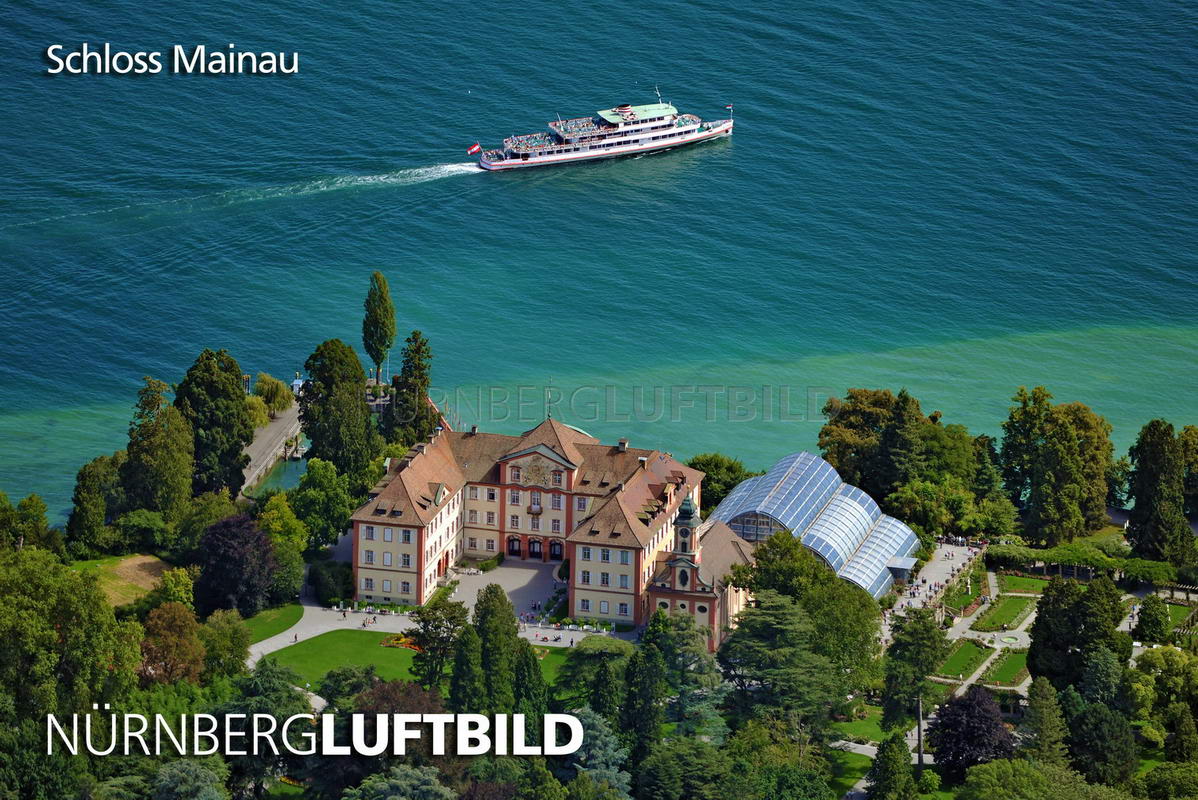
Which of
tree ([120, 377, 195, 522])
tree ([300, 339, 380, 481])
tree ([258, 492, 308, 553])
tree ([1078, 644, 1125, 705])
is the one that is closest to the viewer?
tree ([1078, 644, 1125, 705])

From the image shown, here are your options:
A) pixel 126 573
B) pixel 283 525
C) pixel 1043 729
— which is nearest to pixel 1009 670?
pixel 1043 729

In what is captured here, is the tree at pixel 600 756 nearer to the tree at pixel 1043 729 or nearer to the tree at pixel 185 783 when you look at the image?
the tree at pixel 185 783

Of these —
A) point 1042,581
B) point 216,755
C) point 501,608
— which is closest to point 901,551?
point 1042,581

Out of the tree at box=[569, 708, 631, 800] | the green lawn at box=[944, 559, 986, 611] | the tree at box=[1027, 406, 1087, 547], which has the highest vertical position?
the tree at box=[1027, 406, 1087, 547]

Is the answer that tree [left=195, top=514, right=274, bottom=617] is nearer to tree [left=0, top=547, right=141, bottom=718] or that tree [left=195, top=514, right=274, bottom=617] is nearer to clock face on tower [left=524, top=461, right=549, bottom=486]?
tree [left=0, top=547, right=141, bottom=718]

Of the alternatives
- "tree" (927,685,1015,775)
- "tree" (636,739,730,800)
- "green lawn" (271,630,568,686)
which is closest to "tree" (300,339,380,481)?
"green lawn" (271,630,568,686)
